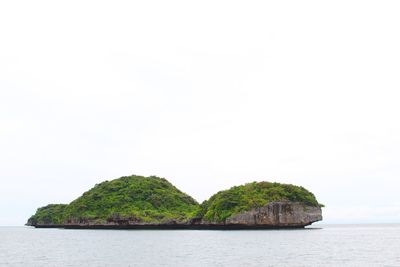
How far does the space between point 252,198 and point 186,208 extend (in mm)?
49791

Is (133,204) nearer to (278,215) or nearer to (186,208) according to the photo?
A: (186,208)

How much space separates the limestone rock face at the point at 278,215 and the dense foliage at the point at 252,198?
1424 millimetres

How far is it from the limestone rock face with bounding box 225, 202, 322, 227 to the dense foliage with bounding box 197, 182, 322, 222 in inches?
56.1

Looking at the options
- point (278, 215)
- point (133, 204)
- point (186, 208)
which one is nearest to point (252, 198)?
point (278, 215)

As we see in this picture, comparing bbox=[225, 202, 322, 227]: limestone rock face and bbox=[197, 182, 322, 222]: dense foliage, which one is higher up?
bbox=[197, 182, 322, 222]: dense foliage

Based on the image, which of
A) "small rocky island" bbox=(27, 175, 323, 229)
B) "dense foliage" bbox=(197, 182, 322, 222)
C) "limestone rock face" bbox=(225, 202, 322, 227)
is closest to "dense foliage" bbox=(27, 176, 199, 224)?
"small rocky island" bbox=(27, 175, 323, 229)

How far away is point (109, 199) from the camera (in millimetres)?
182125

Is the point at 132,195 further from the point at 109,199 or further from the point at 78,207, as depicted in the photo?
the point at 78,207

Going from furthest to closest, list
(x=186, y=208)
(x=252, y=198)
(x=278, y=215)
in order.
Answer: (x=186, y=208) → (x=252, y=198) → (x=278, y=215)

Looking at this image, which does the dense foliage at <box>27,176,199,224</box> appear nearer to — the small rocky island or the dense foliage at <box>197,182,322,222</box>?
the small rocky island

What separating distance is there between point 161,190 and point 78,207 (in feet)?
108

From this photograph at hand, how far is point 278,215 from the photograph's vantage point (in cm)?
13112

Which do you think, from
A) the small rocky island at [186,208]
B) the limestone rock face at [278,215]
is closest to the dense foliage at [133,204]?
the small rocky island at [186,208]

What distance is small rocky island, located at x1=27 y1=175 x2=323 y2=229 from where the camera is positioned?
131m
